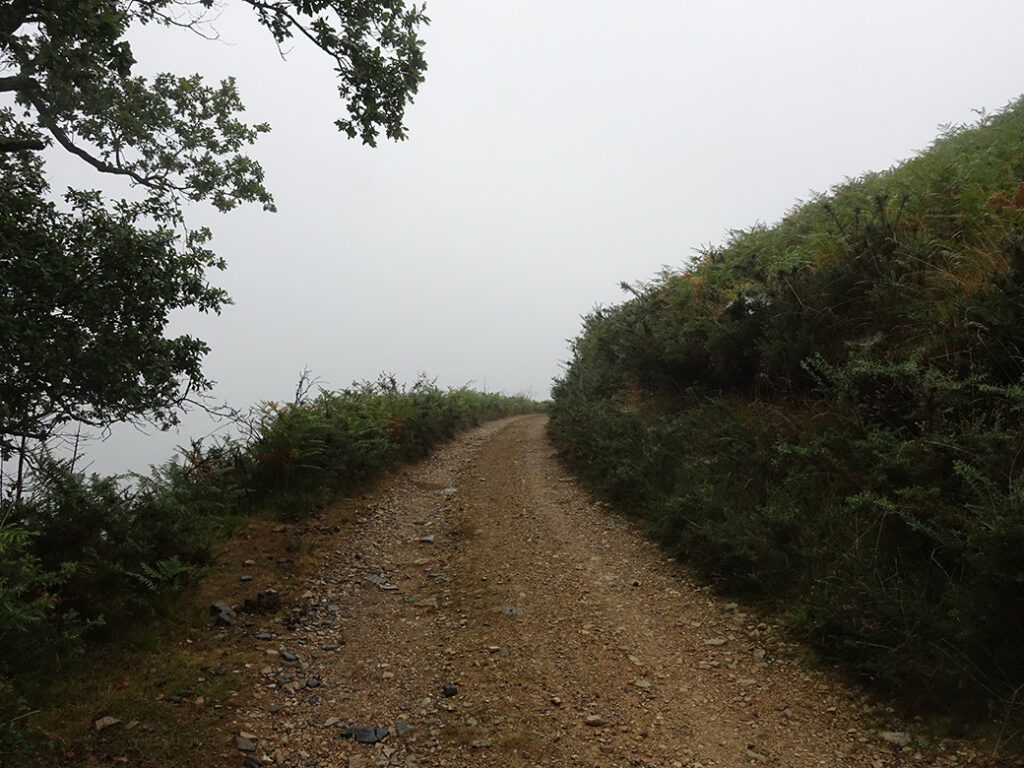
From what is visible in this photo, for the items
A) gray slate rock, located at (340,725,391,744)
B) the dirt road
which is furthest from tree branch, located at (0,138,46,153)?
gray slate rock, located at (340,725,391,744)

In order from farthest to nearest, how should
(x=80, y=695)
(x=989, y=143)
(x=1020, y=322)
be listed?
(x=989, y=143) → (x=1020, y=322) → (x=80, y=695)

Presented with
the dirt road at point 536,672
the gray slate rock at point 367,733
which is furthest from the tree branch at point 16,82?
the gray slate rock at point 367,733

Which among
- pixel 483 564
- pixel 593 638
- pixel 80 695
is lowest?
pixel 593 638

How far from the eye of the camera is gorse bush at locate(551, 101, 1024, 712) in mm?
3398

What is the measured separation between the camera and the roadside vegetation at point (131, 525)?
10.7ft

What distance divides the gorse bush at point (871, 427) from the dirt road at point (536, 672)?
503 mm

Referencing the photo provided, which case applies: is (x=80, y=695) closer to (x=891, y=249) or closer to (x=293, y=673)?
(x=293, y=673)

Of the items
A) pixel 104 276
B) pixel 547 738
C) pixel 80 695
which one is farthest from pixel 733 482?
pixel 104 276

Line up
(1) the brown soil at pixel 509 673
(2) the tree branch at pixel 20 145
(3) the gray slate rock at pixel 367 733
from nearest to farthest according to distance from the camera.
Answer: (1) the brown soil at pixel 509 673 < (3) the gray slate rock at pixel 367 733 < (2) the tree branch at pixel 20 145

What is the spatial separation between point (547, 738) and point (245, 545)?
13.6 feet

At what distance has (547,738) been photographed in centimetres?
313

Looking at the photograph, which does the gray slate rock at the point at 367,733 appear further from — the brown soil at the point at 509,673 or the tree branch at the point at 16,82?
the tree branch at the point at 16,82

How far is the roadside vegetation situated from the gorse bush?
4221 mm

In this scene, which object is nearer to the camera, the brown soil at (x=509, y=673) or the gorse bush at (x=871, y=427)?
the brown soil at (x=509, y=673)
